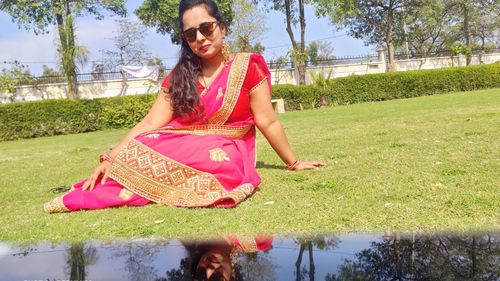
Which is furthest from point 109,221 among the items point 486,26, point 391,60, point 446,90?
point 486,26

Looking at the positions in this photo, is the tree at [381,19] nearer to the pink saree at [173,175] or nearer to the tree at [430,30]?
the tree at [430,30]

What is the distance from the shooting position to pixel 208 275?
1.33 m

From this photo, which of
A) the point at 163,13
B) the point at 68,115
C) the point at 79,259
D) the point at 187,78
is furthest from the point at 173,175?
the point at 163,13

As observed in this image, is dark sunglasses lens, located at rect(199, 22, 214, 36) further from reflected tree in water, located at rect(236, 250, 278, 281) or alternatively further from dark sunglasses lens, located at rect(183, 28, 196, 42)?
reflected tree in water, located at rect(236, 250, 278, 281)

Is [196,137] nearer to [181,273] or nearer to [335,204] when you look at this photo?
[335,204]

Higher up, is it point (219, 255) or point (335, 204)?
point (219, 255)

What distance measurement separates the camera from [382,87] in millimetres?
23016

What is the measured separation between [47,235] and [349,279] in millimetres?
1941

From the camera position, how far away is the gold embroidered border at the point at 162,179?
3.09 m

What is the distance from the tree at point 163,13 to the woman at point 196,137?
30135 mm

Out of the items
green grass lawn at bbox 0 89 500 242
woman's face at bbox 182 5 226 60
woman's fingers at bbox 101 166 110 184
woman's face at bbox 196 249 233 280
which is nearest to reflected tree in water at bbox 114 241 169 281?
woman's face at bbox 196 249 233 280

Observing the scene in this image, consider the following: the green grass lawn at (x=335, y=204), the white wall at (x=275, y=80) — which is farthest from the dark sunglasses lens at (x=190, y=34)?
the white wall at (x=275, y=80)

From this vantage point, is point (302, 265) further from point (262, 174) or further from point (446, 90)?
point (446, 90)

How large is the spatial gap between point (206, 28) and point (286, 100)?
61.7 ft
